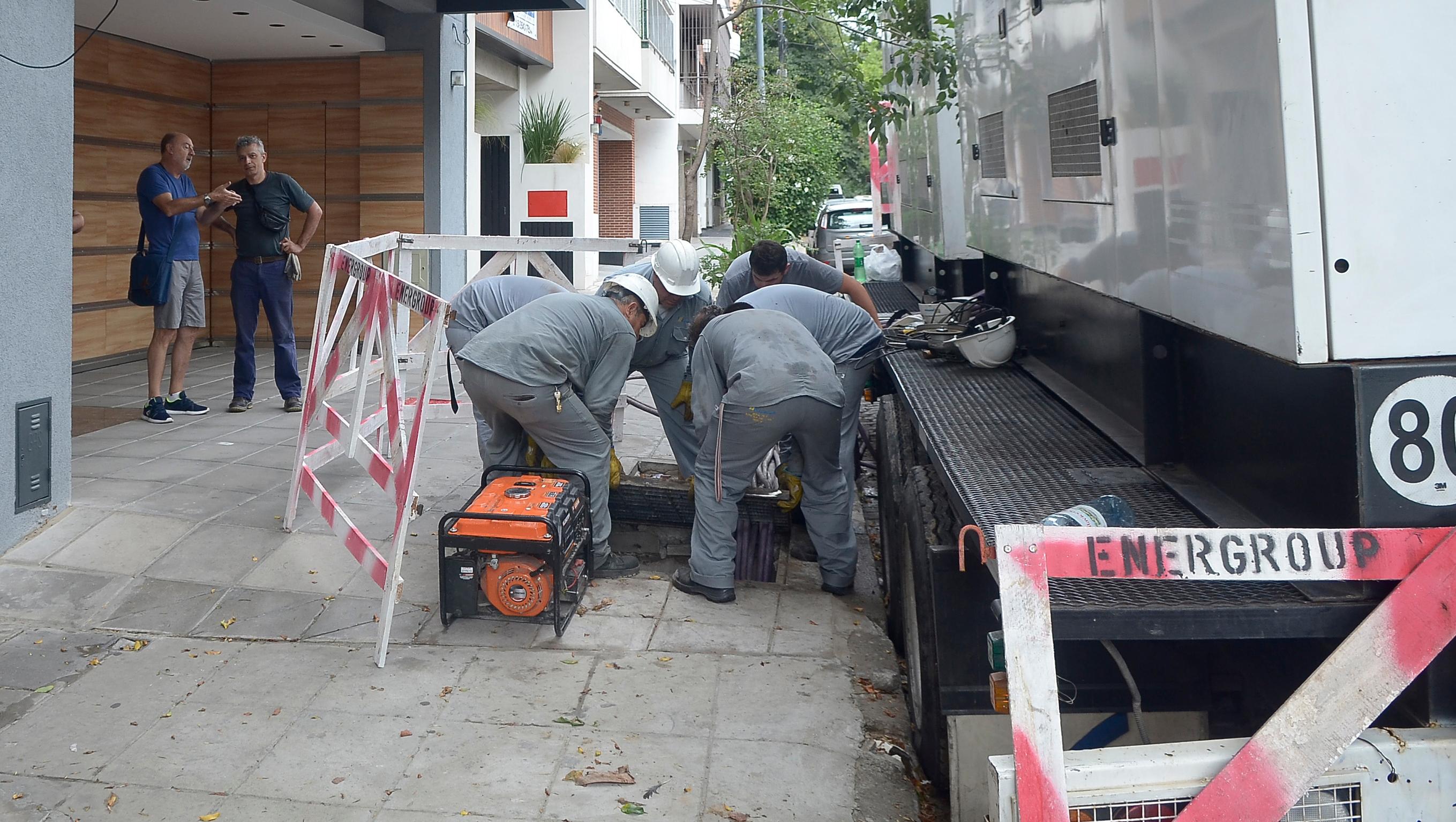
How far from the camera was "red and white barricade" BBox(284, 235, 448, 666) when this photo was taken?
4645 millimetres

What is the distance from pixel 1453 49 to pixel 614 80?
20.3m

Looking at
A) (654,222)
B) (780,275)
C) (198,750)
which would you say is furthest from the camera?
(654,222)

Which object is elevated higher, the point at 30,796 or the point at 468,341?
the point at 468,341

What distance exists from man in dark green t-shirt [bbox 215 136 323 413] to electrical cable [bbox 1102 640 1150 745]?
6846 mm

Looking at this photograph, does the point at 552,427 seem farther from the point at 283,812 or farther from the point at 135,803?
the point at 135,803

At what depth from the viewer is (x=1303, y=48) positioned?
212 centimetres

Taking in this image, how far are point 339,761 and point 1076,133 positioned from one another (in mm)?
2987

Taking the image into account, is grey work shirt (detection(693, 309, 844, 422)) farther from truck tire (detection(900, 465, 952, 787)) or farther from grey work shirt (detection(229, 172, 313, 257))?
grey work shirt (detection(229, 172, 313, 257))

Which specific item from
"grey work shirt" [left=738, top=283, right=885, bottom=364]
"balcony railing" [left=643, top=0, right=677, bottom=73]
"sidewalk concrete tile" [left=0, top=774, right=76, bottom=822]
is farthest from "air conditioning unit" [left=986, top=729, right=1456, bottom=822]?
"balcony railing" [left=643, top=0, right=677, bottom=73]

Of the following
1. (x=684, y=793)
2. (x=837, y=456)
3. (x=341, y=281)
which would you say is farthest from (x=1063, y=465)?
(x=341, y=281)

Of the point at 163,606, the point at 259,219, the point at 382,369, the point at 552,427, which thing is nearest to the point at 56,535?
the point at 163,606

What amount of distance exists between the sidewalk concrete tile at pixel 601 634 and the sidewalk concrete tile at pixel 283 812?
4.64ft

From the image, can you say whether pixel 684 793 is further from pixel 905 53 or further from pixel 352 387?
pixel 905 53

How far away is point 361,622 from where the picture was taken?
196 inches
